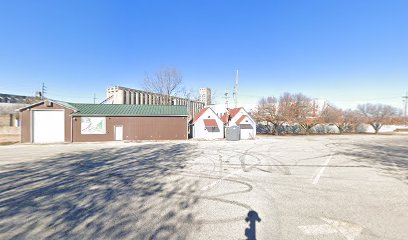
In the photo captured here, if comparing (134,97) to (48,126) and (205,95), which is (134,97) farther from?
(205,95)

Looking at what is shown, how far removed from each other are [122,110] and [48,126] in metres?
8.19

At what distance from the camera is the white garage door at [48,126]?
22.5 metres

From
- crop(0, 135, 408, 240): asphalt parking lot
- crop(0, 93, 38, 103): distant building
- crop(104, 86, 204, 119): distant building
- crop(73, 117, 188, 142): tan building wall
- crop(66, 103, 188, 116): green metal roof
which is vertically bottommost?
crop(0, 135, 408, 240): asphalt parking lot

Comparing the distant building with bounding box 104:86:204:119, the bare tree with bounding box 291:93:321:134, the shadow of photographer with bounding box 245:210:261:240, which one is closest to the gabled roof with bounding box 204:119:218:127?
the distant building with bounding box 104:86:204:119

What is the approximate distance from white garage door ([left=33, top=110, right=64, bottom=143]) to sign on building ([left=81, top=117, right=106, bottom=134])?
2353 millimetres

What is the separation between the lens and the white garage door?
22516 mm

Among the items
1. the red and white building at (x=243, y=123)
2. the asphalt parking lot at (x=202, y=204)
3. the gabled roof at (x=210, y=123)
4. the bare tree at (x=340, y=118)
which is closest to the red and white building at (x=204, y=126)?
the gabled roof at (x=210, y=123)

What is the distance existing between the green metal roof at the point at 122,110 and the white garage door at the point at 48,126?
186 cm

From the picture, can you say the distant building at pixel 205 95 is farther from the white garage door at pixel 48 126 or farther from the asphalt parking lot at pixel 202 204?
the asphalt parking lot at pixel 202 204

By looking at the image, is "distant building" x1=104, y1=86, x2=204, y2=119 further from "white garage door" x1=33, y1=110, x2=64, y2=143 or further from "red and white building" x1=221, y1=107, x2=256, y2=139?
"white garage door" x1=33, y1=110, x2=64, y2=143

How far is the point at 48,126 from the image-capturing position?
22.8 m

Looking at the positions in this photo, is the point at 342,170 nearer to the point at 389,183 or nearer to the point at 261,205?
the point at 389,183

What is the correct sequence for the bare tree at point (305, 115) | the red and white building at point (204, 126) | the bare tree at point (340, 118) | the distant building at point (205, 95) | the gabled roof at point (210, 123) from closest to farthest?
the gabled roof at point (210, 123) → the red and white building at point (204, 126) → the bare tree at point (305, 115) → the bare tree at point (340, 118) → the distant building at point (205, 95)

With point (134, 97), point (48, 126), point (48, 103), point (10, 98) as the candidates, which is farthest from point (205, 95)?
point (10, 98)
